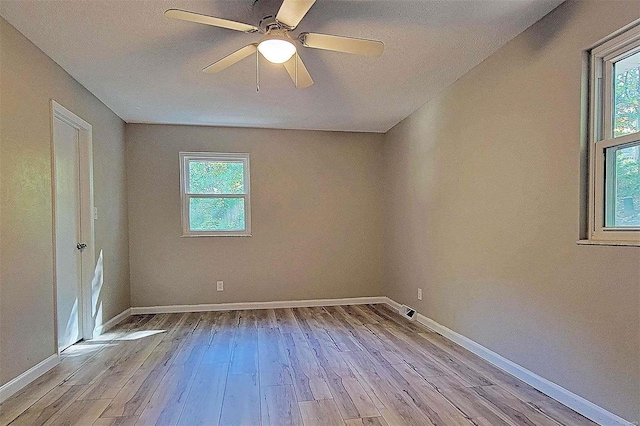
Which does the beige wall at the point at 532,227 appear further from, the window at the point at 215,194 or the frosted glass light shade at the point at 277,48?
the window at the point at 215,194

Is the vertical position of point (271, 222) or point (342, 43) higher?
point (342, 43)

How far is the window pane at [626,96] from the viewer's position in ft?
6.52

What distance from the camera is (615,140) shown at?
2039 mm

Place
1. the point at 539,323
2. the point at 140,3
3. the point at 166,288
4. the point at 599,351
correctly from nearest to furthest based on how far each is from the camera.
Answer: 1. the point at 599,351
2. the point at 140,3
3. the point at 539,323
4. the point at 166,288

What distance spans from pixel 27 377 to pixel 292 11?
293 centimetres

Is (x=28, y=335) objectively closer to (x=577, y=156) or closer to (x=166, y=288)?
(x=166, y=288)

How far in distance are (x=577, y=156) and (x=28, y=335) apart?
12.2 ft

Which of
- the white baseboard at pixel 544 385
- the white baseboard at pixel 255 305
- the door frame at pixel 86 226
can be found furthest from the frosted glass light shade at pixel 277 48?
the white baseboard at pixel 255 305

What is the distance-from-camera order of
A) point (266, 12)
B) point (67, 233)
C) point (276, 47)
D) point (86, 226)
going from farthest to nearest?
point (86, 226) < point (67, 233) < point (266, 12) < point (276, 47)

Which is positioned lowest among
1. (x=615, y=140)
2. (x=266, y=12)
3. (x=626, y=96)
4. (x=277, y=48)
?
(x=615, y=140)

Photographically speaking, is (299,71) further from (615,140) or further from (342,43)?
(615,140)

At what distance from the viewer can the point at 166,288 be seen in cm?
487

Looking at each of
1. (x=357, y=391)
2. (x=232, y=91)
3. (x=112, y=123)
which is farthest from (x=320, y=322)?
(x=112, y=123)

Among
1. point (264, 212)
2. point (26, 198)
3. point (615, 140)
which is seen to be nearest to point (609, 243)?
point (615, 140)
